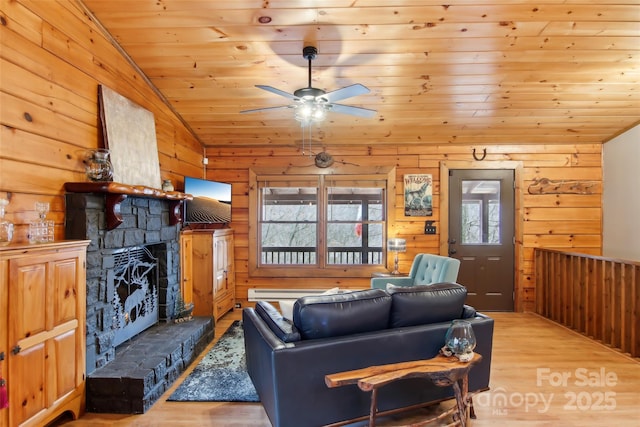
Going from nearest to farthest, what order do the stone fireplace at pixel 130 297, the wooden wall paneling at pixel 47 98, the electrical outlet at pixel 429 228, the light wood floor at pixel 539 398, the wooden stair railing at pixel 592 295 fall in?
1. the wooden wall paneling at pixel 47 98
2. the light wood floor at pixel 539 398
3. the stone fireplace at pixel 130 297
4. the wooden stair railing at pixel 592 295
5. the electrical outlet at pixel 429 228

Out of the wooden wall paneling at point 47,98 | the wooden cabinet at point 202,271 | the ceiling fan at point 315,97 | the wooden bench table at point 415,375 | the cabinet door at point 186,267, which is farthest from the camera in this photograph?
the wooden cabinet at point 202,271

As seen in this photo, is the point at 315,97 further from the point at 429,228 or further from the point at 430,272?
the point at 429,228

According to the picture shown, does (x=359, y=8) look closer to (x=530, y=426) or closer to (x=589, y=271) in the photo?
(x=530, y=426)

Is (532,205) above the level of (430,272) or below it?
above

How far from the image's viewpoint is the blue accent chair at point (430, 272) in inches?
140

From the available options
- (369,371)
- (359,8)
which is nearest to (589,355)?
(369,371)

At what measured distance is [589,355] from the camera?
345cm

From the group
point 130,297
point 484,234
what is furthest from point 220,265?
point 484,234

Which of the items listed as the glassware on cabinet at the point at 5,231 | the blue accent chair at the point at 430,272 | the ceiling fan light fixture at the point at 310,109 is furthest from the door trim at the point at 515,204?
the glassware on cabinet at the point at 5,231

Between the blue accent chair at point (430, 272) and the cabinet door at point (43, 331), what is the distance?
9.92 feet

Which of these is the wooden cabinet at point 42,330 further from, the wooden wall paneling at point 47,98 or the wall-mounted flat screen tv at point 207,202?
the wall-mounted flat screen tv at point 207,202

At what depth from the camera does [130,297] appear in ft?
10.5

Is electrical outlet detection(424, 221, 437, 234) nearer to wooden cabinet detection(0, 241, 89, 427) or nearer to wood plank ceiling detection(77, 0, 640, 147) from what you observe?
wood plank ceiling detection(77, 0, 640, 147)

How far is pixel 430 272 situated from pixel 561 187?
9.22ft
